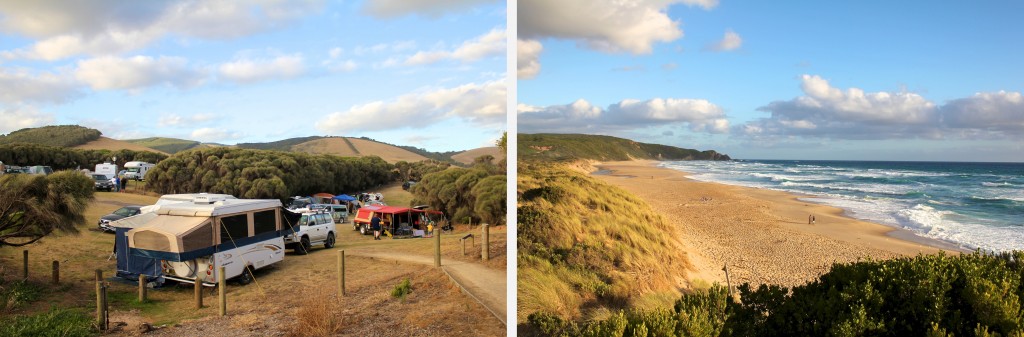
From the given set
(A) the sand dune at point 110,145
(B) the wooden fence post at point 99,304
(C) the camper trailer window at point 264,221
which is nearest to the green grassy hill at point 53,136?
(A) the sand dune at point 110,145

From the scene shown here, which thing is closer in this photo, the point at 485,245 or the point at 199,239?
the point at 199,239

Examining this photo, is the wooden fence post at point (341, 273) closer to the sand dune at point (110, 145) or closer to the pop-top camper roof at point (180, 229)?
the pop-top camper roof at point (180, 229)

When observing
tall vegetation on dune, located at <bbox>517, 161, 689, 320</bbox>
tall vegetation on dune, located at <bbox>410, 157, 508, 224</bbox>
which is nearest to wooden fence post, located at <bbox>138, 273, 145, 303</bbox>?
tall vegetation on dune, located at <bbox>410, 157, 508, 224</bbox>

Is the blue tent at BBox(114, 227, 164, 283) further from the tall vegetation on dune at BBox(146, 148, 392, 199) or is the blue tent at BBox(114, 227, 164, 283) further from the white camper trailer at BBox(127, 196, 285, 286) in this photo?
the tall vegetation on dune at BBox(146, 148, 392, 199)

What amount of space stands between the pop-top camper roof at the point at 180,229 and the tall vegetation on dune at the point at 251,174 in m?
0.14

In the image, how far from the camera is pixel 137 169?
2.88 metres

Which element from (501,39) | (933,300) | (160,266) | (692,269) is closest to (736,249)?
(692,269)

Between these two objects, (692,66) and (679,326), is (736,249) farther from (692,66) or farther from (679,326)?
(692,66)

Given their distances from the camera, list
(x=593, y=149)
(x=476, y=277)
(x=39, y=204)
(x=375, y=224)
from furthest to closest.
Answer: (x=476, y=277)
(x=375, y=224)
(x=593, y=149)
(x=39, y=204)

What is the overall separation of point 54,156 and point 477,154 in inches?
104

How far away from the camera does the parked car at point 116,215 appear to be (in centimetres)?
274

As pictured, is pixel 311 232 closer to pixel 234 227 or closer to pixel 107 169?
pixel 234 227

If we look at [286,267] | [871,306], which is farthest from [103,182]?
[871,306]

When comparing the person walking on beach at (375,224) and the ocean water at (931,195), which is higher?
the ocean water at (931,195)
